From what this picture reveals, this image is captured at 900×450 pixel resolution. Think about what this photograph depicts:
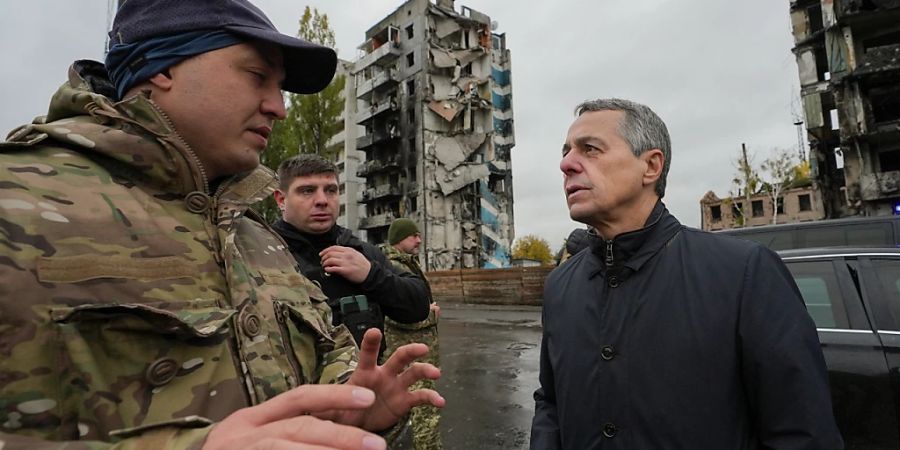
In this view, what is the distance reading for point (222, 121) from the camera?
1400 millimetres

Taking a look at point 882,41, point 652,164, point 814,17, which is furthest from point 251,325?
point 814,17

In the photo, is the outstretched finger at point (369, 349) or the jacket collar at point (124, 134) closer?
the outstretched finger at point (369, 349)

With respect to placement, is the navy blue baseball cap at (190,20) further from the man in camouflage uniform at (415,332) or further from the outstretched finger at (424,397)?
the man in camouflage uniform at (415,332)

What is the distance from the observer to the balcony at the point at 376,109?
4288cm

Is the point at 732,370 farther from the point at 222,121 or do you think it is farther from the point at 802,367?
the point at 222,121

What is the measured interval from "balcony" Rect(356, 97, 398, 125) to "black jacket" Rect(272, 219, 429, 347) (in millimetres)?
41138

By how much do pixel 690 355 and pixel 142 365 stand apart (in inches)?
68.2

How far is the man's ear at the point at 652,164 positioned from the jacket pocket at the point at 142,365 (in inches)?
71.0

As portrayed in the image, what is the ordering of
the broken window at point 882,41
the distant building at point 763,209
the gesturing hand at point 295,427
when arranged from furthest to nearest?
the distant building at point 763,209
the broken window at point 882,41
the gesturing hand at point 295,427

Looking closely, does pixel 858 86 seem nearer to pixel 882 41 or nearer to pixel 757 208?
pixel 882 41

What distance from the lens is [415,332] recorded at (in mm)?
4512

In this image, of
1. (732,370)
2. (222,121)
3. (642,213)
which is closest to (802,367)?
(732,370)

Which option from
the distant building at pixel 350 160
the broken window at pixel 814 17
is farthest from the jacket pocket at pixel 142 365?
Answer: the distant building at pixel 350 160

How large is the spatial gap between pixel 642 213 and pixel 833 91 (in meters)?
30.2
